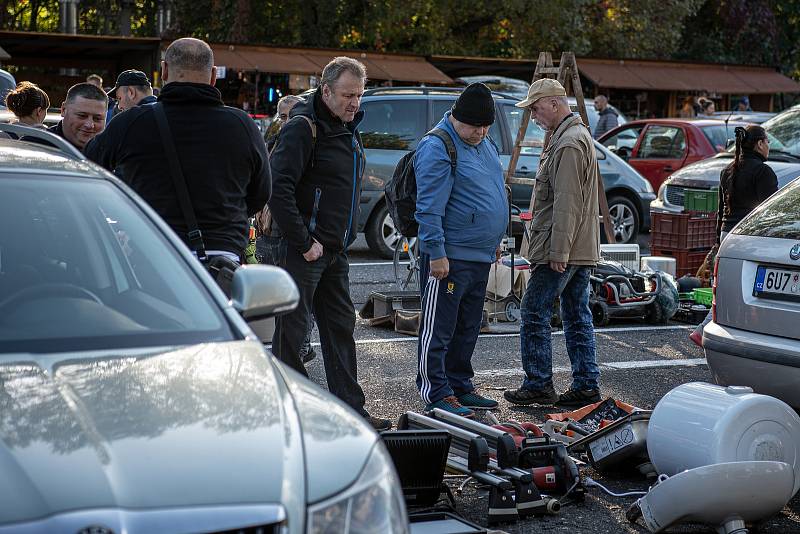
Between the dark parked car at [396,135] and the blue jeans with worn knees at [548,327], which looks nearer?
the blue jeans with worn knees at [548,327]

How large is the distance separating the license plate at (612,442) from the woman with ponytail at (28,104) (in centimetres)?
464

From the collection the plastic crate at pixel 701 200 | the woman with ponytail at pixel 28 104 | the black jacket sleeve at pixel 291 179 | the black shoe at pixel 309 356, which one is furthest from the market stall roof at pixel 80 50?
the black jacket sleeve at pixel 291 179

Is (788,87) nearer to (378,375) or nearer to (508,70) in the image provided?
(508,70)

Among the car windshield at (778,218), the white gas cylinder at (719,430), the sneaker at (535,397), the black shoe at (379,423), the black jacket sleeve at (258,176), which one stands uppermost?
the black jacket sleeve at (258,176)

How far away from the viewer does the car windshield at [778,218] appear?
19.7 feet

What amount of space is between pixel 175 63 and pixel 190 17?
2836 cm

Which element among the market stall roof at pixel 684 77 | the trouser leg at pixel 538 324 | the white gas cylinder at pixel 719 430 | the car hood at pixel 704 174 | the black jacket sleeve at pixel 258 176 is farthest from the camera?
the market stall roof at pixel 684 77

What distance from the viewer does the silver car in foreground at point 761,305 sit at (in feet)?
18.7

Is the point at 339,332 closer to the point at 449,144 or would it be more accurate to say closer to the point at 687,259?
the point at 449,144

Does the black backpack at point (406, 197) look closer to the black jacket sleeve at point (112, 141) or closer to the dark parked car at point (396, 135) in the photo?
the black jacket sleeve at point (112, 141)

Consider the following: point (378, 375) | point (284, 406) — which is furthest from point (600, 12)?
point (284, 406)

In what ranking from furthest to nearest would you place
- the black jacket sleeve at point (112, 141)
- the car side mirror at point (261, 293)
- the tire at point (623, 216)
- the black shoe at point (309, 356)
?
the tire at point (623, 216), the black shoe at point (309, 356), the black jacket sleeve at point (112, 141), the car side mirror at point (261, 293)

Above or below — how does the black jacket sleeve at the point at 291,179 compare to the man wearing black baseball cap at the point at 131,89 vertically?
below

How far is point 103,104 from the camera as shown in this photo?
6957 millimetres
